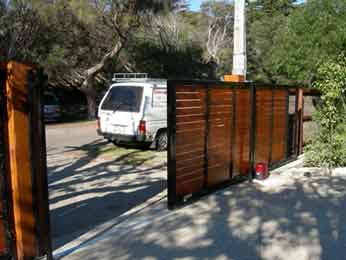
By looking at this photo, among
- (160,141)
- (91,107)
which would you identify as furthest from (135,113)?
(91,107)

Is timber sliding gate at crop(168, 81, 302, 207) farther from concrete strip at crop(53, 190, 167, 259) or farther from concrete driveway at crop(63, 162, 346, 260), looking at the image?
concrete strip at crop(53, 190, 167, 259)

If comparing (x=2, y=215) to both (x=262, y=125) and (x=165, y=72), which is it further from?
(x=165, y=72)

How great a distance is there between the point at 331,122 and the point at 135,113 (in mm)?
4960

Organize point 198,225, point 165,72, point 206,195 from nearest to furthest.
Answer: point 198,225 → point 206,195 → point 165,72

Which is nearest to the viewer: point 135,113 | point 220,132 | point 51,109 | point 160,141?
point 220,132

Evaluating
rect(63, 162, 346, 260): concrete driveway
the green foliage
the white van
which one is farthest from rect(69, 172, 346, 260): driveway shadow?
the white van

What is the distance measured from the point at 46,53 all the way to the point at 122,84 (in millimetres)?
11882

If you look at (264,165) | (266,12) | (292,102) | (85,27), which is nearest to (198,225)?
(264,165)

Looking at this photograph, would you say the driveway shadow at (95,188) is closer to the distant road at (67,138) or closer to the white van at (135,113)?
the white van at (135,113)

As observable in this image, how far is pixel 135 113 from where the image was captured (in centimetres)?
1047

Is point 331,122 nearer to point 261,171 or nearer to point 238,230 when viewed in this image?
point 261,171

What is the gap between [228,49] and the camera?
3306cm

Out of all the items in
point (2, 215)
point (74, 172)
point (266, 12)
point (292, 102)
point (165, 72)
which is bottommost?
point (74, 172)

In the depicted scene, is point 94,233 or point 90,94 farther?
point 90,94
